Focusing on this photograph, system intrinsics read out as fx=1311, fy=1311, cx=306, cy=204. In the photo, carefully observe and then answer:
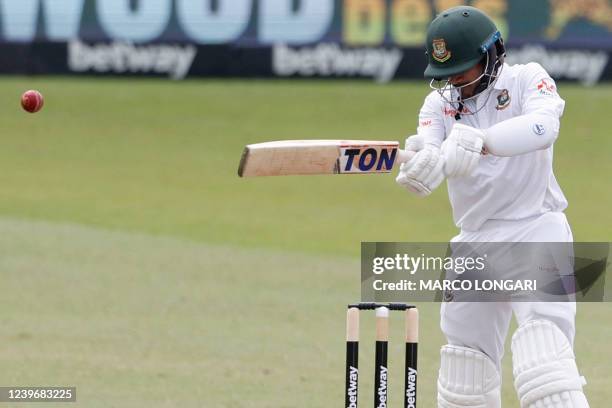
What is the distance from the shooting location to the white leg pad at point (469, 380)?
5.07m

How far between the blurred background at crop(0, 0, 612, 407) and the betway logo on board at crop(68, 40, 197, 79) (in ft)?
0.10

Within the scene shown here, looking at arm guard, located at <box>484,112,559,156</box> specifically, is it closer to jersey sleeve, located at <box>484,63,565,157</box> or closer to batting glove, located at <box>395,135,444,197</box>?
jersey sleeve, located at <box>484,63,565,157</box>

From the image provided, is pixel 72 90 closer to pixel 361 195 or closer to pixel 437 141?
pixel 361 195

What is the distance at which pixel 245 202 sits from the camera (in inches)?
549

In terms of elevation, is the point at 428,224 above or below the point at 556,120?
below

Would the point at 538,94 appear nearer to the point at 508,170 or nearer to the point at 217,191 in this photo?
the point at 508,170

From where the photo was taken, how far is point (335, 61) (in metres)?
19.1

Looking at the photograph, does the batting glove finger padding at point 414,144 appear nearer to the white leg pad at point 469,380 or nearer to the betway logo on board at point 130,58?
the white leg pad at point 469,380

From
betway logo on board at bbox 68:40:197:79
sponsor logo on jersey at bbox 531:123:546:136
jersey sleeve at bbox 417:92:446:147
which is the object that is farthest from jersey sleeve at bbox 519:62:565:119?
betway logo on board at bbox 68:40:197:79

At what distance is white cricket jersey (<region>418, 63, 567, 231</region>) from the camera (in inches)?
198

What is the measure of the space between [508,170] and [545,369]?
33.0 inches

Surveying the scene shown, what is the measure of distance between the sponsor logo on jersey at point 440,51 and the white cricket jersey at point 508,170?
247mm

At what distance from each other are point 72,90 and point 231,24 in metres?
3.05

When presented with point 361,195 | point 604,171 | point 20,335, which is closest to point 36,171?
point 361,195
